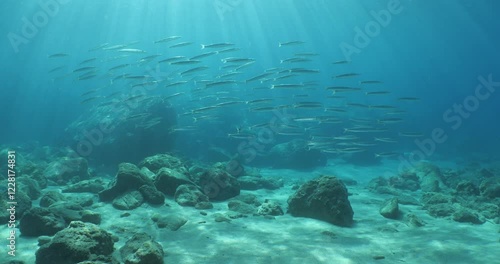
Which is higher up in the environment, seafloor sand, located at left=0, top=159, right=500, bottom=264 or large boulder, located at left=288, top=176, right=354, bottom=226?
large boulder, located at left=288, top=176, right=354, bottom=226

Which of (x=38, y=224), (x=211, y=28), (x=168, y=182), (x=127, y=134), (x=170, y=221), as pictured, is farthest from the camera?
(x=211, y=28)

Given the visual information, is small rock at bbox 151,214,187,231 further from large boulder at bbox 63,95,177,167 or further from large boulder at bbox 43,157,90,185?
large boulder at bbox 63,95,177,167

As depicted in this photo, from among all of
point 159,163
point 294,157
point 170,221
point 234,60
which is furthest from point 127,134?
point 170,221

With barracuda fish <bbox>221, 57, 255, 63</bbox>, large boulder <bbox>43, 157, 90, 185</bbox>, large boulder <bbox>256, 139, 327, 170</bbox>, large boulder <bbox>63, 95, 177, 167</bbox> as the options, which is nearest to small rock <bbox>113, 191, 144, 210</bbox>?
large boulder <bbox>43, 157, 90, 185</bbox>

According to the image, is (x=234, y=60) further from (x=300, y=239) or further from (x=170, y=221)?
(x=300, y=239)

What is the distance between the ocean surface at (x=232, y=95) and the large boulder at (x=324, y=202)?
425 centimetres

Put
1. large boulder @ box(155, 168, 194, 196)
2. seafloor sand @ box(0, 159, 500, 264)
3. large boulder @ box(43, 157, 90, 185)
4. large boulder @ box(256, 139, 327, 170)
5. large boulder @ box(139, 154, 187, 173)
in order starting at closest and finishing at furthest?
seafloor sand @ box(0, 159, 500, 264)
large boulder @ box(155, 168, 194, 196)
large boulder @ box(139, 154, 187, 173)
large boulder @ box(43, 157, 90, 185)
large boulder @ box(256, 139, 327, 170)

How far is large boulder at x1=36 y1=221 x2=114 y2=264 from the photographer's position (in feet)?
15.9

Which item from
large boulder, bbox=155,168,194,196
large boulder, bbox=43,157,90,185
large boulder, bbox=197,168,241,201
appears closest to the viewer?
large boulder, bbox=155,168,194,196

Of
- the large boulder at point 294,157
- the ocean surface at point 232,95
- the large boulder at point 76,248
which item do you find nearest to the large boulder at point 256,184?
the ocean surface at point 232,95

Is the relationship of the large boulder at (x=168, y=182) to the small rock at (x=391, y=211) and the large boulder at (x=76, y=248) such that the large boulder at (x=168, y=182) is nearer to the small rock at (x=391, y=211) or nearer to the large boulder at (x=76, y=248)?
the large boulder at (x=76, y=248)

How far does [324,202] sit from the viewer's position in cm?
824

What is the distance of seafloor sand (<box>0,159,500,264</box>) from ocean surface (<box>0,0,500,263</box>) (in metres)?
5.49

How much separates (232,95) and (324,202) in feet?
84.0
